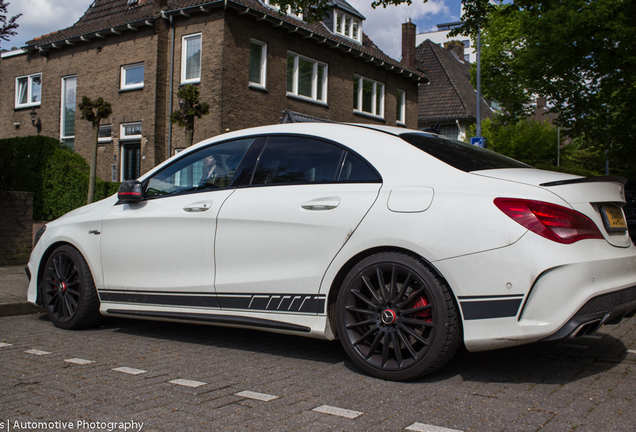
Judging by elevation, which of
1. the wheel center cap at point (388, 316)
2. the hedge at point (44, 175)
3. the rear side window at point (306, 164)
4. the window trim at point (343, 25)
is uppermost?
the window trim at point (343, 25)

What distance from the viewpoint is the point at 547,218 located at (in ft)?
10.8

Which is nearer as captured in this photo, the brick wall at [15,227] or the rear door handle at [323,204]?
the rear door handle at [323,204]

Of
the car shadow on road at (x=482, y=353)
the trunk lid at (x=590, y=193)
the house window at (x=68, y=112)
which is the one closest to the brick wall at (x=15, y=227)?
the car shadow on road at (x=482, y=353)

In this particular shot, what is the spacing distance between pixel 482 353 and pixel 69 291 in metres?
3.60

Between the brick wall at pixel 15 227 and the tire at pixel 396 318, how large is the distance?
876 centimetres

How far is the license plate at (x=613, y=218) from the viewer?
11.8 feet

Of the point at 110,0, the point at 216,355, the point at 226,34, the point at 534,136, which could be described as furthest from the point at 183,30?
the point at 534,136

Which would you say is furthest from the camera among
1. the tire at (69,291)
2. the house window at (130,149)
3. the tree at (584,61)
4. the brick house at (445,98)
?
the brick house at (445,98)

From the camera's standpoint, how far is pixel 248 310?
13.8 feet

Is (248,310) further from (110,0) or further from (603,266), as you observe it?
(110,0)

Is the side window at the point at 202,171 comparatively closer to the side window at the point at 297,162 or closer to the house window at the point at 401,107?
the side window at the point at 297,162

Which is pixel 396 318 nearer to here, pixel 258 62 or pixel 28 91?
pixel 258 62

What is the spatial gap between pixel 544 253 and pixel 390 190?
3.26ft

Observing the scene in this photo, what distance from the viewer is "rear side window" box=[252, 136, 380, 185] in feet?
13.1
